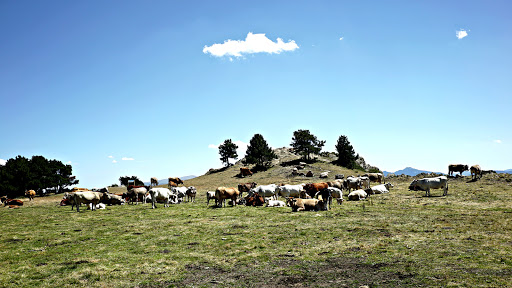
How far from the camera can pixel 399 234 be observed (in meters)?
14.8

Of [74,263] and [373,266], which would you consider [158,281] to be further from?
[373,266]

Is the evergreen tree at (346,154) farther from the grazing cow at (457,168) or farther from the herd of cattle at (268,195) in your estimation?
the herd of cattle at (268,195)

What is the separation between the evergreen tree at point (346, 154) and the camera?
277 ft

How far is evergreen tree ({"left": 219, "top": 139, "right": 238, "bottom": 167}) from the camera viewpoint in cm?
10106

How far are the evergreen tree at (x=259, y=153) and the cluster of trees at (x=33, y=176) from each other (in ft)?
155

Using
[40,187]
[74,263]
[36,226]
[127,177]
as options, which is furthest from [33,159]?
[74,263]

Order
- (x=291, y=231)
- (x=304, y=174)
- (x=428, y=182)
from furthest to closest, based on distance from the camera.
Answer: (x=304, y=174) → (x=428, y=182) → (x=291, y=231)

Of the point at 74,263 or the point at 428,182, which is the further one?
the point at 428,182

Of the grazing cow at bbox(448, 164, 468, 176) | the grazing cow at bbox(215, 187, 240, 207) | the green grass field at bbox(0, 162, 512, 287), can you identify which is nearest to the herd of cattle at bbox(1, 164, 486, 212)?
the grazing cow at bbox(215, 187, 240, 207)

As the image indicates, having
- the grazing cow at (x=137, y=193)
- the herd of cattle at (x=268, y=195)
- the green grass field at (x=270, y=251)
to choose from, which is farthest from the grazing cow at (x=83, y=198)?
the green grass field at (x=270, y=251)

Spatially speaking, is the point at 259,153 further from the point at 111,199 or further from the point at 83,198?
the point at 83,198

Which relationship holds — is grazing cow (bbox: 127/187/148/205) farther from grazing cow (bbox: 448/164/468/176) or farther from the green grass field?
grazing cow (bbox: 448/164/468/176)

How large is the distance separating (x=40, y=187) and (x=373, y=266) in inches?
2944

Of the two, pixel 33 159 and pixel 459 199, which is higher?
pixel 33 159
